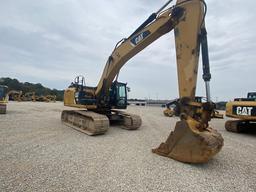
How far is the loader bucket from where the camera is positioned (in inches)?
179

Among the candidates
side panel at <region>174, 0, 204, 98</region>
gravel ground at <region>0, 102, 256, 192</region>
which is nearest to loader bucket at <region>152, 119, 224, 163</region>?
gravel ground at <region>0, 102, 256, 192</region>

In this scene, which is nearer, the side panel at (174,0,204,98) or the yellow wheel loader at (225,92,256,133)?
the side panel at (174,0,204,98)

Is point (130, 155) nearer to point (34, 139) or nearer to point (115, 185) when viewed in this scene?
point (115, 185)

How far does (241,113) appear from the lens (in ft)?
31.9

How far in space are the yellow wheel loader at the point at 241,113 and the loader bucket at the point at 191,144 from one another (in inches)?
211

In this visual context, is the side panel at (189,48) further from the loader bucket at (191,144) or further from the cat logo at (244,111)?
the cat logo at (244,111)

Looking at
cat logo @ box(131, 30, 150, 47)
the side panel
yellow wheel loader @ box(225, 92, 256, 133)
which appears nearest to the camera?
the side panel

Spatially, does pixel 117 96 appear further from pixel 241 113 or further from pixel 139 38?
pixel 241 113

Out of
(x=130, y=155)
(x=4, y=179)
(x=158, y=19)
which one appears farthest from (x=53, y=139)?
(x=158, y=19)

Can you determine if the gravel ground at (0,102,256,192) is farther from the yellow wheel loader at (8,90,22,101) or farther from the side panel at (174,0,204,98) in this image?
the yellow wheel loader at (8,90,22,101)

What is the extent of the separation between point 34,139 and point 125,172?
372 centimetres

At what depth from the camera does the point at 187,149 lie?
4875 mm

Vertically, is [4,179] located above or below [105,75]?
below

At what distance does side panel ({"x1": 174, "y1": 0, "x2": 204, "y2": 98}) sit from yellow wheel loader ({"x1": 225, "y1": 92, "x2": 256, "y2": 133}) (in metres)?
5.55
